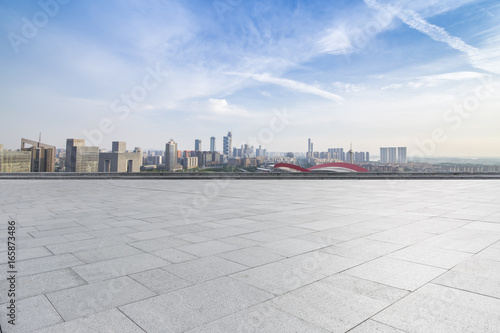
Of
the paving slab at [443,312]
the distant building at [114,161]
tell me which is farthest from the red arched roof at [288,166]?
the paving slab at [443,312]

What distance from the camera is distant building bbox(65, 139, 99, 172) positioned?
94.6ft

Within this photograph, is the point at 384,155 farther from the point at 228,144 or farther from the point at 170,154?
the point at 170,154

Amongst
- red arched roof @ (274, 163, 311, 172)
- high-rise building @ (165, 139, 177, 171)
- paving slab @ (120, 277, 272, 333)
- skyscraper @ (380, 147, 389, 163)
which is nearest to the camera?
paving slab @ (120, 277, 272, 333)

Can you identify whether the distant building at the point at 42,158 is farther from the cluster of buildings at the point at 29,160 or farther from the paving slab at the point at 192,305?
the paving slab at the point at 192,305

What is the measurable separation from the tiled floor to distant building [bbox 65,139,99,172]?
22.3 metres

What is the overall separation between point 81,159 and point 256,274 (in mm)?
29405

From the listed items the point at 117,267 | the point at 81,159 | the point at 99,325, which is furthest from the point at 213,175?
the point at 99,325

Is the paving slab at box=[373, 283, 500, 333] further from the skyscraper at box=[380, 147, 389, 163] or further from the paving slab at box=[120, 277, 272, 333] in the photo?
the skyscraper at box=[380, 147, 389, 163]

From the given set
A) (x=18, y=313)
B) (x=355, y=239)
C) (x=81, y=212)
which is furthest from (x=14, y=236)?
(x=355, y=239)

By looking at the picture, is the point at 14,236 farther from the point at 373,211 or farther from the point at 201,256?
the point at 373,211

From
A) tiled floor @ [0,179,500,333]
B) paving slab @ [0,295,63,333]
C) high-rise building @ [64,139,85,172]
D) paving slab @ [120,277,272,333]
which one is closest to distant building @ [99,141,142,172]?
high-rise building @ [64,139,85,172]

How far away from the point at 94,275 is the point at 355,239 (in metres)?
4.83

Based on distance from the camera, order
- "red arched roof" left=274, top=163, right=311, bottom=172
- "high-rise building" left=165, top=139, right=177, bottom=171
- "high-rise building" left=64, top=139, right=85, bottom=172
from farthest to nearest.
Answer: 1. "red arched roof" left=274, top=163, right=311, bottom=172
2. "high-rise building" left=165, top=139, right=177, bottom=171
3. "high-rise building" left=64, top=139, right=85, bottom=172

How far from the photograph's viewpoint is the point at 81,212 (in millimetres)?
9906
